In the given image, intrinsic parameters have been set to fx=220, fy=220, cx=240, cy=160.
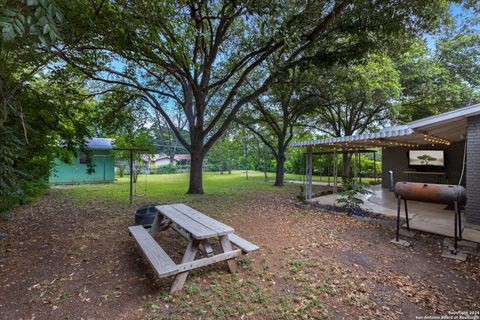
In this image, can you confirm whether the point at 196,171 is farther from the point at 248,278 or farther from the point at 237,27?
the point at 248,278

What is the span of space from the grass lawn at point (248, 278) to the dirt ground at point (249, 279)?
0.01m

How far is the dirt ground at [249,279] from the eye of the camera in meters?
2.18

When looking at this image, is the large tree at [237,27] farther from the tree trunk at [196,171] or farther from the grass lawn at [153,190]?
the grass lawn at [153,190]

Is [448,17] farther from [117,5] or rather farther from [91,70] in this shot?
[91,70]

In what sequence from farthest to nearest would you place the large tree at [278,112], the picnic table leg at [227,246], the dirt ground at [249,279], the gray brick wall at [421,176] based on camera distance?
the large tree at [278,112]
the gray brick wall at [421,176]
the picnic table leg at [227,246]
the dirt ground at [249,279]

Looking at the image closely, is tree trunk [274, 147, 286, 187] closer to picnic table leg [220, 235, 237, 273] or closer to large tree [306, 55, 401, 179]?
large tree [306, 55, 401, 179]

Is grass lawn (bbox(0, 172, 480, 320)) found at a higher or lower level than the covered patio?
lower

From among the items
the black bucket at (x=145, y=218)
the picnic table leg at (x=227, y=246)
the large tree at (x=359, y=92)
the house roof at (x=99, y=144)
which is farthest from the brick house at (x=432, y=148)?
the house roof at (x=99, y=144)

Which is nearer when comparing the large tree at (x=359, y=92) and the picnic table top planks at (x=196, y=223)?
the picnic table top planks at (x=196, y=223)

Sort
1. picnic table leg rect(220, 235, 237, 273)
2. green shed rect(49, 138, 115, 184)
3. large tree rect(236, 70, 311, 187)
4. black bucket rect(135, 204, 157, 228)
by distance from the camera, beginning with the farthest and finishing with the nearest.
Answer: green shed rect(49, 138, 115, 184) < large tree rect(236, 70, 311, 187) < black bucket rect(135, 204, 157, 228) < picnic table leg rect(220, 235, 237, 273)

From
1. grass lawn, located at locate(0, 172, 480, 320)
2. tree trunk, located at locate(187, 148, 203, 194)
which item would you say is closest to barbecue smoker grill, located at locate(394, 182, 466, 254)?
grass lawn, located at locate(0, 172, 480, 320)

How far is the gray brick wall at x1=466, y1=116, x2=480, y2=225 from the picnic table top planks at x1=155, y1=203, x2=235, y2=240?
515cm

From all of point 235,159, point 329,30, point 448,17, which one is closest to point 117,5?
point 329,30

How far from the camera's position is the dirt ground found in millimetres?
2180
